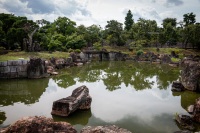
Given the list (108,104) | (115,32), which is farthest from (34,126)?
(115,32)

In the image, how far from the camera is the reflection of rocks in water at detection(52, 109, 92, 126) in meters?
12.6

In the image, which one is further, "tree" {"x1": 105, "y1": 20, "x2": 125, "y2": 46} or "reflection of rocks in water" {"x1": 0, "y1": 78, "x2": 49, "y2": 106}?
"tree" {"x1": 105, "y1": 20, "x2": 125, "y2": 46}

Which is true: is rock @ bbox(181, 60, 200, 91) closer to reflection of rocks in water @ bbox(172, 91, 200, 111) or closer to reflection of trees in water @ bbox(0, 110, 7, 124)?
reflection of rocks in water @ bbox(172, 91, 200, 111)

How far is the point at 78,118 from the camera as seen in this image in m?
13.1

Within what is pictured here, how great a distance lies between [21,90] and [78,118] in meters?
9.47

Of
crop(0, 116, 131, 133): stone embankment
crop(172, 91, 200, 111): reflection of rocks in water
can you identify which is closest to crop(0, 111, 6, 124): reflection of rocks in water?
crop(0, 116, 131, 133): stone embankment

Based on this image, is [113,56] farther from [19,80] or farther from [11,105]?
[11,105]

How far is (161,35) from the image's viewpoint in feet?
200

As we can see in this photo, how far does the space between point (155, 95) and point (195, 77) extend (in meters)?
4.32

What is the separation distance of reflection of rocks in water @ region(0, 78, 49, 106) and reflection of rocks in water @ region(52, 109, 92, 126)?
4.73 metres

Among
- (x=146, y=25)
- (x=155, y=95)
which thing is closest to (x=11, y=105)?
(x=155, y=95)

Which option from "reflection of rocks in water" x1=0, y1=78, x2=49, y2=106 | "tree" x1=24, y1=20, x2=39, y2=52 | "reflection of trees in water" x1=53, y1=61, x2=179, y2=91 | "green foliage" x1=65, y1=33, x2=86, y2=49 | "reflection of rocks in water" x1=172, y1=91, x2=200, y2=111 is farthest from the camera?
"green foliage" x1=65, y1=33, x2=86, y2=49

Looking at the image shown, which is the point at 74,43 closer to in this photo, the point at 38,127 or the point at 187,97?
the point at 187,97

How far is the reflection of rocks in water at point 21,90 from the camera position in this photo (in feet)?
56.2
